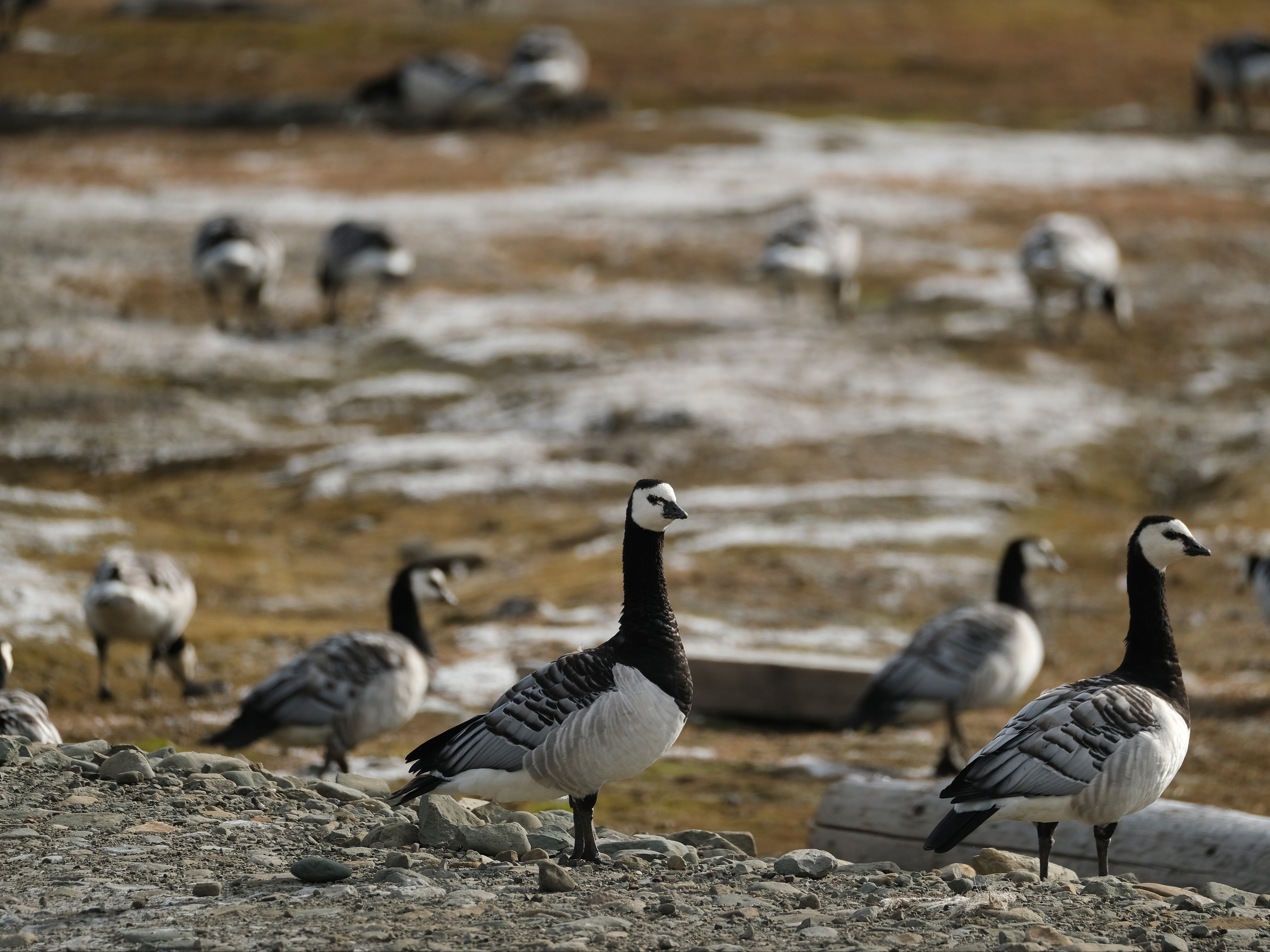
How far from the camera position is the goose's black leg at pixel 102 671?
16.3 m

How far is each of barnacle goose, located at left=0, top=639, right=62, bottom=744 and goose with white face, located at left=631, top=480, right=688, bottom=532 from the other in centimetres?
483

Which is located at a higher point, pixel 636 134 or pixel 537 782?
pixel 636 134

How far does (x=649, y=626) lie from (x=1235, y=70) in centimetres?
5066

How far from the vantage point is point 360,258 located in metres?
32.4

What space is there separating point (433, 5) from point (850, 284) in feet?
169

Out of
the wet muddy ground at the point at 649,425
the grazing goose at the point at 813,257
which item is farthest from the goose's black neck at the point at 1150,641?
the grazing goose at the point at 813,257

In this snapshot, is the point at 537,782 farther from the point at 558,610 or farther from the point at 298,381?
the point at 298,381

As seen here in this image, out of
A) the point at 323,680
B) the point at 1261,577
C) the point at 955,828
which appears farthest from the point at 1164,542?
the point at 1261,577

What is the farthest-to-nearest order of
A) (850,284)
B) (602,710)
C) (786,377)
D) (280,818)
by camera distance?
(850,284) < (786,377) < (280,818) < (602,710)

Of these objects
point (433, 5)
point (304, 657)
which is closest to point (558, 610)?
point (304, 657)

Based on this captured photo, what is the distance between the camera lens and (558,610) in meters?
19.0

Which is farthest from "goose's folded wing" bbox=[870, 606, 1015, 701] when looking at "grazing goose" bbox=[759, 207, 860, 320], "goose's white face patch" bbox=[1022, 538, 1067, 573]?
"grazing goose" bbox=[759, 207, 860, 320]

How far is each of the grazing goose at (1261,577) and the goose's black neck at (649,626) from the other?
10.2 metres

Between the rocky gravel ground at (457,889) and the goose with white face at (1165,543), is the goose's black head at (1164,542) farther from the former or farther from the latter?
the rocky gravel ground at (457,889)
